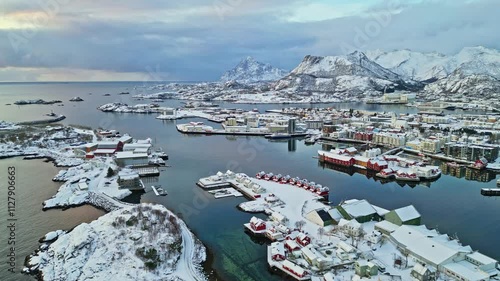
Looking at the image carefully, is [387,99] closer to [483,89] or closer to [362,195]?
[483,89]

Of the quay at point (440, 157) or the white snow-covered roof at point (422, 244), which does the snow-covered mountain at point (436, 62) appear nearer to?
the quay at point (440, 157)

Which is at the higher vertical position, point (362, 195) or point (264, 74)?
point (264, 74)

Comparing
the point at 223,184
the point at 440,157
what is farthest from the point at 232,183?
the point at 440,157

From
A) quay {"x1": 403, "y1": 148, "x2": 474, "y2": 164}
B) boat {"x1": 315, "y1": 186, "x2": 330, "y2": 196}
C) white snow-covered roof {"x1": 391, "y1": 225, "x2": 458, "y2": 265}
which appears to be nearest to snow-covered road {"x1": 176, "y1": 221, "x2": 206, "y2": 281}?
white snow-covered roof {"x1": 391, "y1": 225, "x2": 458, "y2": 265}

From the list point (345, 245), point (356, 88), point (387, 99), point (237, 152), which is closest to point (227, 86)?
point (356, 88)

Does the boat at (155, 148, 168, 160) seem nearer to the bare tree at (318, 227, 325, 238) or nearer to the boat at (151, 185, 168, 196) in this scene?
the boat at (151, 185, 168, 196)

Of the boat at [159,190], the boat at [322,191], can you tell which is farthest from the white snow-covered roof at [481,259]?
the boat at [159,190]
